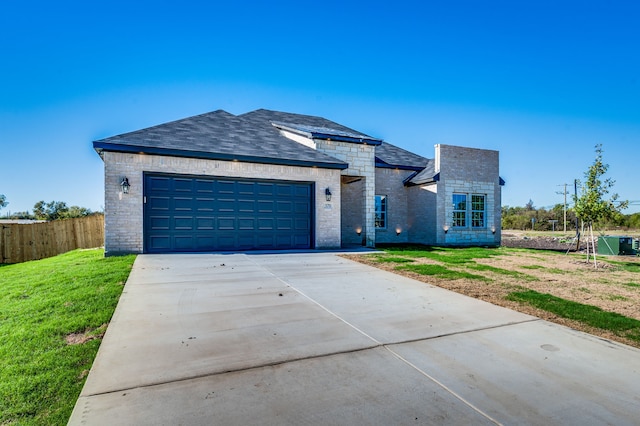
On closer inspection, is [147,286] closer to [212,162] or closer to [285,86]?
[212,162]

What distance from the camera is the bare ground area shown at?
194 inches

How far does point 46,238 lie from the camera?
52.9ft

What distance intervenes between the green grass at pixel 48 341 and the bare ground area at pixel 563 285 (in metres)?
5.65

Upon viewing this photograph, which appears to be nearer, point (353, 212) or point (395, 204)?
point (353, 212)

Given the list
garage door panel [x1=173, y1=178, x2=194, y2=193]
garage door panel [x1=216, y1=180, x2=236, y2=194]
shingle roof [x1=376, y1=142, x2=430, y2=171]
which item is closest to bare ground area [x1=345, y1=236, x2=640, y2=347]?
garage door panel [x1=216, y1=180, x2=236, y2=194]

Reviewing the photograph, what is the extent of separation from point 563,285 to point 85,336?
872cm

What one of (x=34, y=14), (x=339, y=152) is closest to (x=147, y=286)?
(x=339, y=152)

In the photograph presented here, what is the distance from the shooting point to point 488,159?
17766mm

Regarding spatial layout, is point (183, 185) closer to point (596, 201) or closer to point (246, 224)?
point (246, 224)

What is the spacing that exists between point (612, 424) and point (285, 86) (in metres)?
19.5

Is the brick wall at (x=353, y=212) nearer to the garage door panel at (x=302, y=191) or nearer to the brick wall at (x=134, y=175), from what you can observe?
the garage door panel at (x=302, y=191)

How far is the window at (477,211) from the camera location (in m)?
17.6

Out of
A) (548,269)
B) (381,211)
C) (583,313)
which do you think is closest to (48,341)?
(583,313)

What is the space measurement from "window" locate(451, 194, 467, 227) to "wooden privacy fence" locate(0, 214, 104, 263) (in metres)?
19.0
